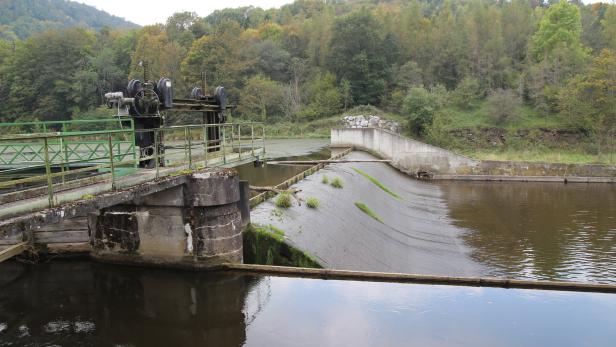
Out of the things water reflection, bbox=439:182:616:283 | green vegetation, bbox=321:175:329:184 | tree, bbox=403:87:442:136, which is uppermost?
tree, bbox=403:87:442:136

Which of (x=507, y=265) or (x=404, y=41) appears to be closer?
(x=507, y=265)

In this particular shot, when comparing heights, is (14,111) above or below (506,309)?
above

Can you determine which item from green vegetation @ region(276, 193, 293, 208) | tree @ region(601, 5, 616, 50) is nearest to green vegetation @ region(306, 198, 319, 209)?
green vegetation @ region(276, 193, 293, 208)

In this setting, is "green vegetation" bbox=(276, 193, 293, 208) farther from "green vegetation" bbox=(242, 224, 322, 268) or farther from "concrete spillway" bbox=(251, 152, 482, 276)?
"green vegetation" bbox=(242, 224, 322, 268)

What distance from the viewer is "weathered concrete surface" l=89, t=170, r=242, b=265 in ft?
38.5

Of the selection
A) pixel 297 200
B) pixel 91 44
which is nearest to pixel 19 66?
pixel 91 44

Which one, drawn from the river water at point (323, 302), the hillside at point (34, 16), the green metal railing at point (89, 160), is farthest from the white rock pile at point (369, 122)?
Result: the hillside at point (34, 16)

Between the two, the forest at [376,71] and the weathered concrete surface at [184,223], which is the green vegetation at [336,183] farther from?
the forest at [376,71]

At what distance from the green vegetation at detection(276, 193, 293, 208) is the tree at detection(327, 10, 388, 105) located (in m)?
56.1

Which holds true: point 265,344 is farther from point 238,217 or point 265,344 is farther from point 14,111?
point 14,111

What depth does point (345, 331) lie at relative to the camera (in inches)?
378

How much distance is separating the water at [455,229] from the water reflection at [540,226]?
4cm

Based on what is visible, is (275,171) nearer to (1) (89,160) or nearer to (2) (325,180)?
(2) (325,180)

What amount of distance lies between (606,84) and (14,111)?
7119cm
